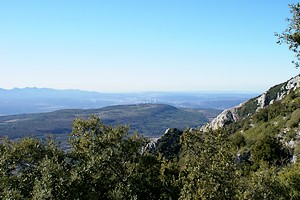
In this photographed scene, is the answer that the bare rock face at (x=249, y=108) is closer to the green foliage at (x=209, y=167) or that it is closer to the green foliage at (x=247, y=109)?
the green foliage at (x=247, y=109)

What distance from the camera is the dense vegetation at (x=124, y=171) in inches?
798

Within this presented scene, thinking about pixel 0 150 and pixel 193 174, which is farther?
pixel 0 150

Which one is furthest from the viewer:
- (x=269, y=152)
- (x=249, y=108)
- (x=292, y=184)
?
(x=249, y=108)

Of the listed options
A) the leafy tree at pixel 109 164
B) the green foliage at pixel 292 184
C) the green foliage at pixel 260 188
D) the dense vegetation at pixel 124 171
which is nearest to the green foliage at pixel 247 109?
the green foliage at pixel 292 184

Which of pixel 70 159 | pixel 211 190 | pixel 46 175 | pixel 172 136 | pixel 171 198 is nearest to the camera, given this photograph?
pixel 211 190

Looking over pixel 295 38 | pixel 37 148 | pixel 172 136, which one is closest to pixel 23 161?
pixel 37 148

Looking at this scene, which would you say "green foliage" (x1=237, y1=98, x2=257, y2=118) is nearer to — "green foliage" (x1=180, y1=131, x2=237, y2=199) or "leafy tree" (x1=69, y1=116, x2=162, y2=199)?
"leafy tree" (x1=69, y1=116, x2=162, y2=199)

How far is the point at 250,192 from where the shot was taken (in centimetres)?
2008

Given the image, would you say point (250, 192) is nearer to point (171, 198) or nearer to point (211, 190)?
point (211, 190)

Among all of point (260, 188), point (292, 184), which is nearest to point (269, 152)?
point (292, 184)

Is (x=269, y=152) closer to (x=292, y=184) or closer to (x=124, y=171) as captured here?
(x=292, y=184)

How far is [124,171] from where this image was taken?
27203 mm

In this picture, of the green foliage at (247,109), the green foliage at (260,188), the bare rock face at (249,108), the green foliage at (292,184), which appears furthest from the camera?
the green foliage at (247,109)

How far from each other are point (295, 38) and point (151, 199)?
17.0 m
